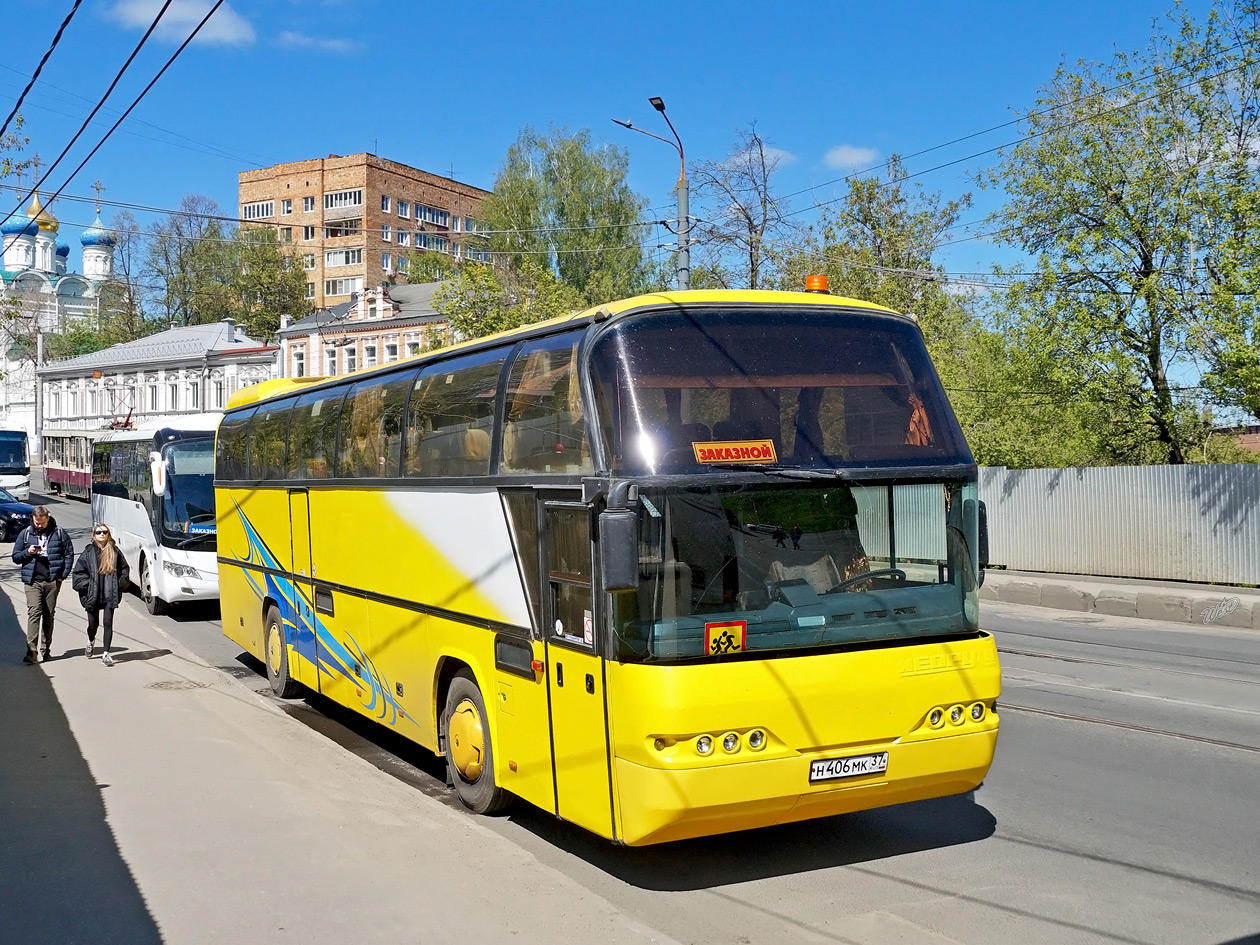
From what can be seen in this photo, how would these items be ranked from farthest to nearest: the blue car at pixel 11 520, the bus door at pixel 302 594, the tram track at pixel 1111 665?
the blue car at pixel 11 520 < the tram track at pixel 1111 665 < the bus door at pixel 302 594

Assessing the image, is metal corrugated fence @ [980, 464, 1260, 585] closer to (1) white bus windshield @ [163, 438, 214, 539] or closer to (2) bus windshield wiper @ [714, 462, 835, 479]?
(1) white bus windshield @ [163, 438, 214, 539]

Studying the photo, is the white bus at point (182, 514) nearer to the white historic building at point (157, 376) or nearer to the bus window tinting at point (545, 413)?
the bus window tinting at point (545, 413)

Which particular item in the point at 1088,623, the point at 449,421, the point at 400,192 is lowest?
the point at 1088,623

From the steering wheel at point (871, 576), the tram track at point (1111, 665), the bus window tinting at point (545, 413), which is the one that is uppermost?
the bus window tinting at point (545, 413)

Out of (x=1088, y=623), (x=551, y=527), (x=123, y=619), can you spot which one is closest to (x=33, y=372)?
(x=123, y=619)

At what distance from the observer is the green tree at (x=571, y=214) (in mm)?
57781

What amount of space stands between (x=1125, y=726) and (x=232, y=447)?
10319 millimetres

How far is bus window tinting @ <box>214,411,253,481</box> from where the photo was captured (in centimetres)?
1349

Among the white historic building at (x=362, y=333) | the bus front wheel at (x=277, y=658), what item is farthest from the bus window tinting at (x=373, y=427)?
the white historic building at (x=362, y=333)

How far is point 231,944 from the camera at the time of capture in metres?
5.16

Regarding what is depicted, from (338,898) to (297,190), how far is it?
98586 mm

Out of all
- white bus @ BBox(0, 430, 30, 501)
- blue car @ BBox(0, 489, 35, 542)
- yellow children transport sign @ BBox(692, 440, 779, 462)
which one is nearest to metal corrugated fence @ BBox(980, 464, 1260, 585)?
yellow children transport sign @ BBox(692, 440, 779, 462)

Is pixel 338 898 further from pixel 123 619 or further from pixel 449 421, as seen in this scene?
pixel 123 619

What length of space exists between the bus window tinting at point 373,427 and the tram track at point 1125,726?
5783 mm
